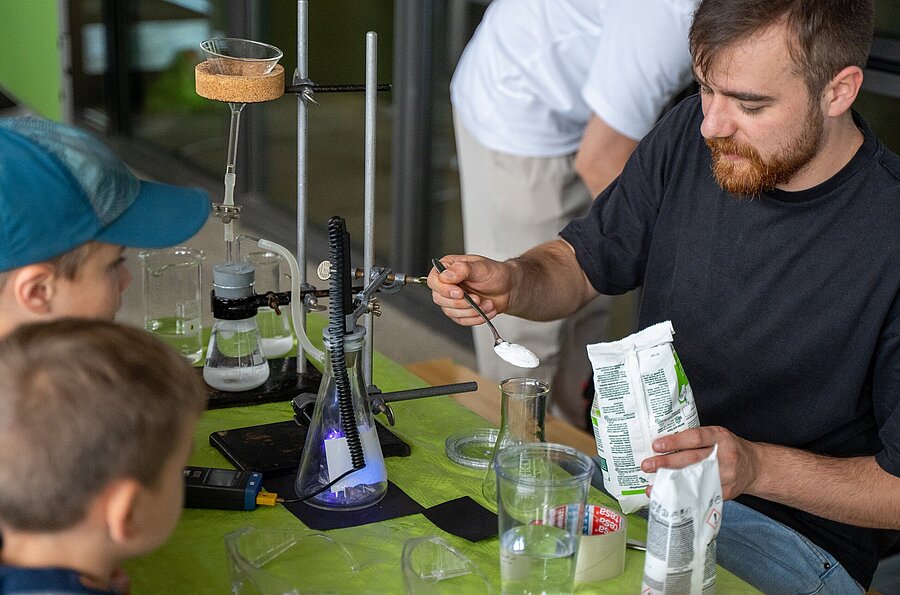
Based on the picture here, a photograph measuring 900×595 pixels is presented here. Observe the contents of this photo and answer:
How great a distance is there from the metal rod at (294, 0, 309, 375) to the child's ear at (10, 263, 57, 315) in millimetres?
408

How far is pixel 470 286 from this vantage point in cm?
166

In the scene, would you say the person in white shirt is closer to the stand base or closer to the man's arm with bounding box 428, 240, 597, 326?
the man's arm with bounding box 428, 240, 597, 326

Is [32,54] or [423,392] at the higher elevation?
[423,392]

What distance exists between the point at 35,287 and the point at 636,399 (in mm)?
669

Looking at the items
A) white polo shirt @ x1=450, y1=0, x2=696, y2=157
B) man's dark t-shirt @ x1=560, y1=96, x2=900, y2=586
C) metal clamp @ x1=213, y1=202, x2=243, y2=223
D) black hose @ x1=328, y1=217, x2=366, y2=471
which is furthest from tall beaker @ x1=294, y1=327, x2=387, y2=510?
white polo shirt @ x1=450, y1=0, x2=696, y2=157

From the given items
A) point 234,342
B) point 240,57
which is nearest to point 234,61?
point 240,57

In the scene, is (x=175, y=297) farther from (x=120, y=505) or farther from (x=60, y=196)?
(x=120, y=505)

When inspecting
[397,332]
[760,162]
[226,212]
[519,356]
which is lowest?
[397,332]

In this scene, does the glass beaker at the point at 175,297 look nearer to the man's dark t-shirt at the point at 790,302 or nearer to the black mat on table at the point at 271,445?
the black mat on table at the point at 271,445

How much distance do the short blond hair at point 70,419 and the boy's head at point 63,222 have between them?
0.73 ft

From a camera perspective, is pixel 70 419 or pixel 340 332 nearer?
pixel 70 419

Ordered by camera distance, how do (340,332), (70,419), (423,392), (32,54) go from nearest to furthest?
(70,419) → (340,332) → (423,392) → (32,54)

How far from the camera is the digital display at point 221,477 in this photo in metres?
1.31

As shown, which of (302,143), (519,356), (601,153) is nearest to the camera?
(519,356)
